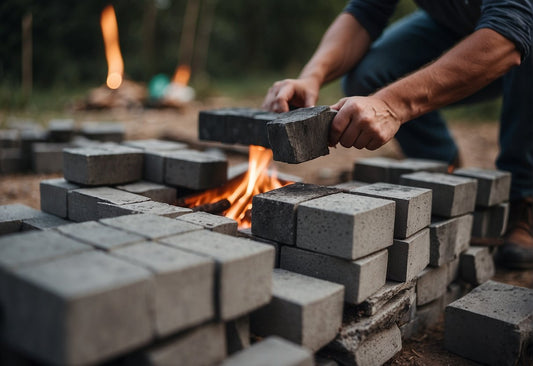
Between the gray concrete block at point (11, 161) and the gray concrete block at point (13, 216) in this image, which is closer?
the gray concrete block at point (13, 216)

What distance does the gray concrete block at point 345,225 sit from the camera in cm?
170

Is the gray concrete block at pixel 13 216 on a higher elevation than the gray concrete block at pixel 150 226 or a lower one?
lower

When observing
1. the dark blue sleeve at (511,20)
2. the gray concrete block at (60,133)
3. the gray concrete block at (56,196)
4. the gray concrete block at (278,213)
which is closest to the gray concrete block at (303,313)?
the gray concrete block at (278,213)

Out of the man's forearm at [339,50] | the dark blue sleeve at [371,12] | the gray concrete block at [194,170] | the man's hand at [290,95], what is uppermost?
the dark blue sleeve at [371,12]

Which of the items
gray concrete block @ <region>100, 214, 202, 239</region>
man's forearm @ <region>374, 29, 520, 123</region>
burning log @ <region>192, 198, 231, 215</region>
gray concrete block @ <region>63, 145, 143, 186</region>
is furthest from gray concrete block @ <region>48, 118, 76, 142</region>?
man's forearm @ <region>374, 29, 520, 123</region>

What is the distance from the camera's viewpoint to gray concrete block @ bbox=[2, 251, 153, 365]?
43.3 inches

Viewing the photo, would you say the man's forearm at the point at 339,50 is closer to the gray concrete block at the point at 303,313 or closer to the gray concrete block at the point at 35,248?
the gray concrete block at the point at 303,313

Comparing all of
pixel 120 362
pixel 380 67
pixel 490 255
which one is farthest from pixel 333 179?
pixel 120 362

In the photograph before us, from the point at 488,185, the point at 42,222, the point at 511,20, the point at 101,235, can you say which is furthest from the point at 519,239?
the point at 42,222

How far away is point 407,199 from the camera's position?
195 centimetres

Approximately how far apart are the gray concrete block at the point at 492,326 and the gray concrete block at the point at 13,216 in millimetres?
1917

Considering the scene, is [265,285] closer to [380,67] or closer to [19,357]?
[19,357]

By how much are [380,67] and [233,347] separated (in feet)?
8.21

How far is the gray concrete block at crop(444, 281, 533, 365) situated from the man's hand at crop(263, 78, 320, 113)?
1324 mm
